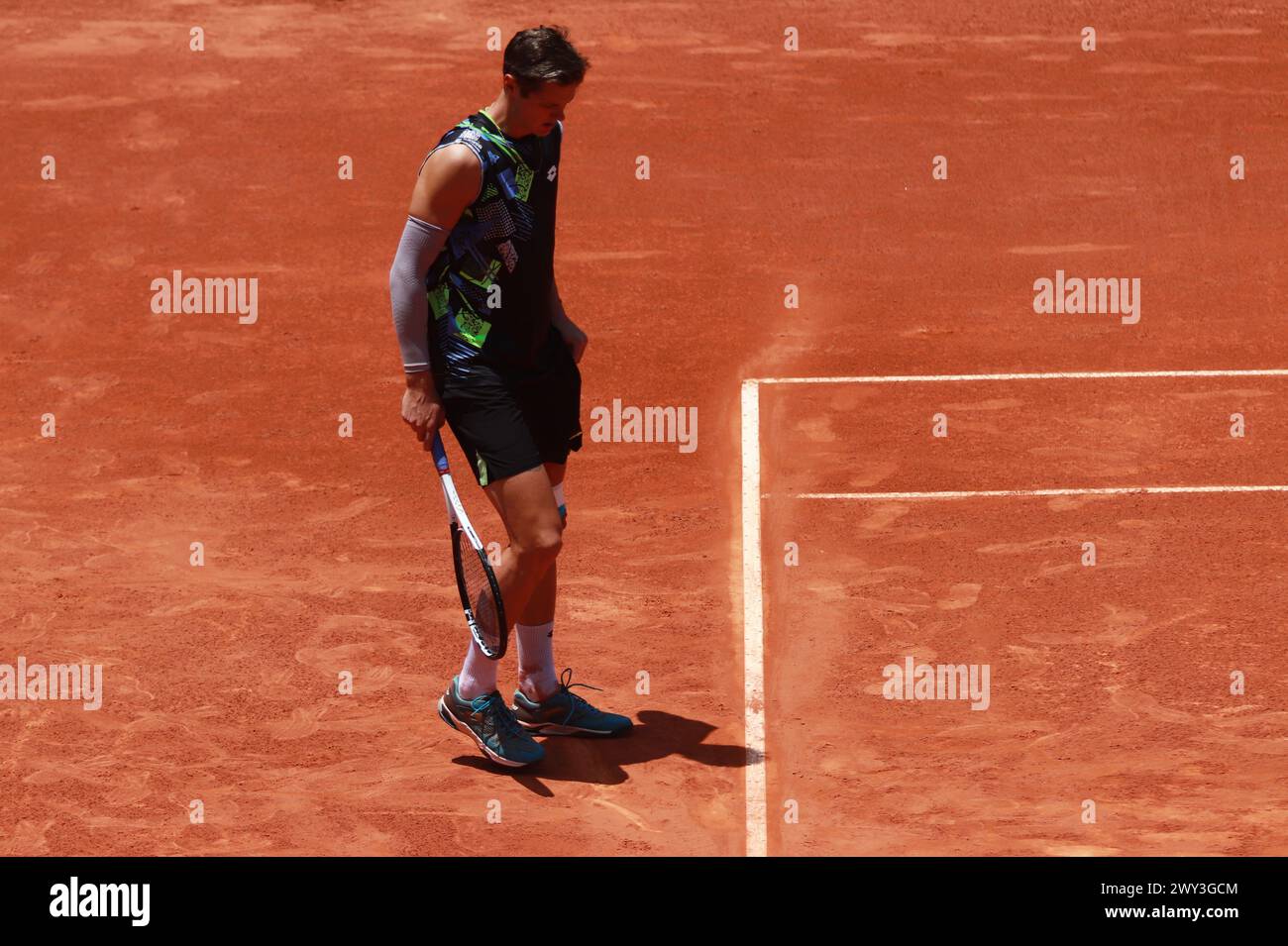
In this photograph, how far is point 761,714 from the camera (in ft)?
29.0

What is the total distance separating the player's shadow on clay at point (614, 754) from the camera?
829 centimetres

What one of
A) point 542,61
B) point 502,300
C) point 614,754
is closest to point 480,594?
point 614,754

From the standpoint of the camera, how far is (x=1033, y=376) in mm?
12719

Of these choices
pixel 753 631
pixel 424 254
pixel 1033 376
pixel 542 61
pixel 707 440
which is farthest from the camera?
pixel 1033 376

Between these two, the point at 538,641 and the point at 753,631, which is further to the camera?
the point at 753,631

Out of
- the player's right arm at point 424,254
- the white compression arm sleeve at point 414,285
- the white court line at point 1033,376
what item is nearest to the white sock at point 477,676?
the player's right arm at point 424,254

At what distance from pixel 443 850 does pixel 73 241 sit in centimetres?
878

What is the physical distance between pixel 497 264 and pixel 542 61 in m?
0.86

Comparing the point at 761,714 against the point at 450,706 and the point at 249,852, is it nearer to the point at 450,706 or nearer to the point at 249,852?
the point at 450,706

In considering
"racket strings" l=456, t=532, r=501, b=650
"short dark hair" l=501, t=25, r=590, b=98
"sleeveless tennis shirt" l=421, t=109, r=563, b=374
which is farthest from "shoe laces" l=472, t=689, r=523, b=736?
"short dark hair" l=501, t=25, r=590, b=98

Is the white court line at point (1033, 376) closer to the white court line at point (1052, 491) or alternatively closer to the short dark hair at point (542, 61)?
the white court line at point (1052, 491)

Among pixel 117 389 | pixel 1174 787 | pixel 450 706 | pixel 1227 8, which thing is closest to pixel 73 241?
pixel 117 389

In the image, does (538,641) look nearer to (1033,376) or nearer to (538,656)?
(538,656)

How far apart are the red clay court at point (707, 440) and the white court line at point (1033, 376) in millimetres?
47
